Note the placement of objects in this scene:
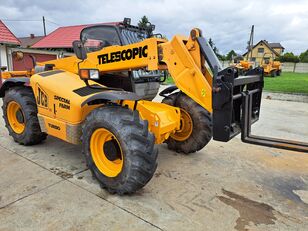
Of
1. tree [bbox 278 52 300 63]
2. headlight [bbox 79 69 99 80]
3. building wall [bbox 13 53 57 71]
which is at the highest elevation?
tree [bbox 278 52 300 63]

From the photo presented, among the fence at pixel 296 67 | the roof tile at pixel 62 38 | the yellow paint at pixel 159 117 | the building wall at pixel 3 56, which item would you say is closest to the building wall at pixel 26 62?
the building wall at pixel 3 56

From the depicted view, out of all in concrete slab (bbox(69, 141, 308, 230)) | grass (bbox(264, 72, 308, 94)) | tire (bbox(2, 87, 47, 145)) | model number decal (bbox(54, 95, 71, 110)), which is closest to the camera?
concrete slab (bbox(69, 141, 308, 230))

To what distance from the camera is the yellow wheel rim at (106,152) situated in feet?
10.2

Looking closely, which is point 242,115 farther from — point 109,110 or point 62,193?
point 62,193

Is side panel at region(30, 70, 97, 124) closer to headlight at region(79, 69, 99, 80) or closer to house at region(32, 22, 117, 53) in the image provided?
headlight at region(79, 69, 99, 80)

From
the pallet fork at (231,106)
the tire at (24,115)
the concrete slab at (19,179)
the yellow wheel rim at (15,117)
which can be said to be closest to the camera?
the pallet fork at (231,106)

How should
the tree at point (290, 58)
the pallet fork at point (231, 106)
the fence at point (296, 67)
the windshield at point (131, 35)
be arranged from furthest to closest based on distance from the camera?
the tree at point (290, 58) → the fence at point (296, 67) → the windshield at point (131, 35) → the pallet fork at point (231, 106)

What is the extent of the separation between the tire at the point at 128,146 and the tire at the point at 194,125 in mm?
1357

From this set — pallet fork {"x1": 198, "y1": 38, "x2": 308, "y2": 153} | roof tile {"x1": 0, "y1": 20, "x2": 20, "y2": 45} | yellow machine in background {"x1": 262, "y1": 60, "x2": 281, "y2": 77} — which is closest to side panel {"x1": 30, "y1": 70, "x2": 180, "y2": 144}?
pallet fork {"x1": 198, "y1": 38, "x2": 308, "y2": 153}

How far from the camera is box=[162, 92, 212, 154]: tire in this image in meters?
4.02

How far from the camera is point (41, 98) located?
3.88 m

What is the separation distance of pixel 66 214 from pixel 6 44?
10.9m

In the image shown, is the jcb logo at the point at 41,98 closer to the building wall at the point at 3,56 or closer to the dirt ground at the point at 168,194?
the dirt ground at the point at 168,194

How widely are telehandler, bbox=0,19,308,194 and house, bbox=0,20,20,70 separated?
25.9 ft
